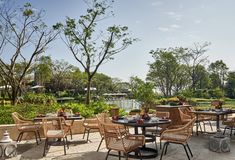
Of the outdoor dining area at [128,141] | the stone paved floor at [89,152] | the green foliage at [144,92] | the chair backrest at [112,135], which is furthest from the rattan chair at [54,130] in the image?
the green foliage at [144,92]

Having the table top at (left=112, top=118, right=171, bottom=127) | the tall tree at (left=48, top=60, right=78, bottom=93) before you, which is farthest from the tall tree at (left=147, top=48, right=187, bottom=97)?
the table top at (left=112, top=118, right=171, bottom=127)

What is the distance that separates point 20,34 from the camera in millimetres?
14836

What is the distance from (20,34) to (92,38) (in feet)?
13.0

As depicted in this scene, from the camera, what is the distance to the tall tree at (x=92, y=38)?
13.7 meters

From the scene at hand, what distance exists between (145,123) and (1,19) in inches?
487

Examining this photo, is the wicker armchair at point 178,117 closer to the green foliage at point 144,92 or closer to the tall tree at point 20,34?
the green foliage at point 144,92

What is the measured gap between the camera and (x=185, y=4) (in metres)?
10.8

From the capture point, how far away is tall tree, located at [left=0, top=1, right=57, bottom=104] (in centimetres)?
1440

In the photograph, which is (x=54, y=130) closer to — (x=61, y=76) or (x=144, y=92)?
(x=144, y=92)

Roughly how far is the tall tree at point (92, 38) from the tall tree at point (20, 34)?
126 centimetres

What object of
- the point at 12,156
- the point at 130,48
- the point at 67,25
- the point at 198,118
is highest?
the point at 67,25

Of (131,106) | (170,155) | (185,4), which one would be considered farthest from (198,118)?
(131,106)

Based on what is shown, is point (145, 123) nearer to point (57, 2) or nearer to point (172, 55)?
point (57, 2)

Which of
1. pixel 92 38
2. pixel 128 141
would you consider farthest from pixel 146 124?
pixel 92 38
